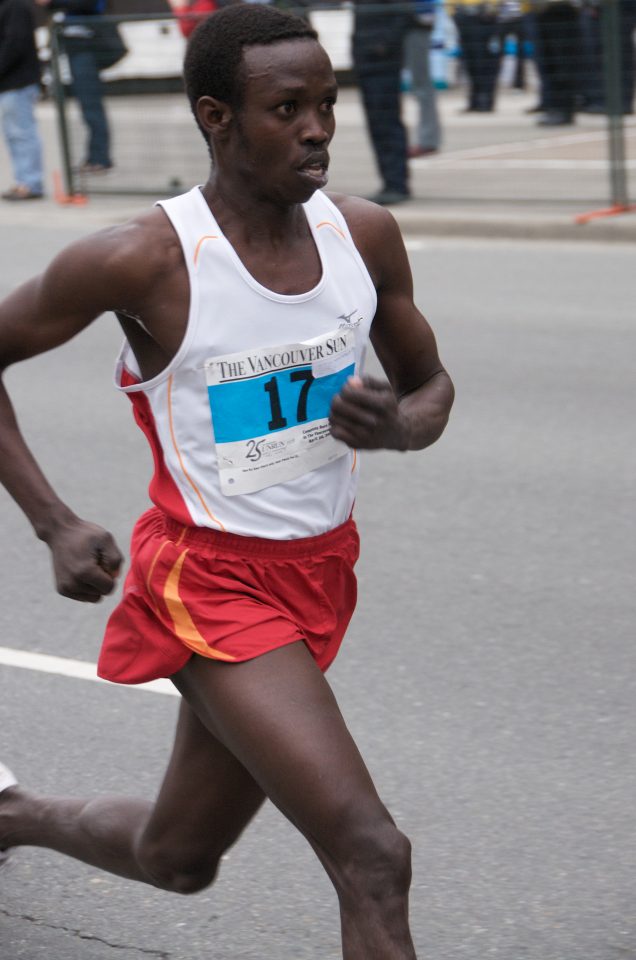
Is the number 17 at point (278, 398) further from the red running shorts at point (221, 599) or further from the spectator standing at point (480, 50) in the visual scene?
the spectator standing at point (480, 50)

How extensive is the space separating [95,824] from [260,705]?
78cm

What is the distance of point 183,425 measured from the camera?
2980 mm

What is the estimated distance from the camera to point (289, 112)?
2.88 meters

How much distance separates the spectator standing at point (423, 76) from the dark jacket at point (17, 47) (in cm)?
330

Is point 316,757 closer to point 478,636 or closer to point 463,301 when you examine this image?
point 478,636

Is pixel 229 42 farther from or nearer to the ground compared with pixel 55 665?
farther from the ground

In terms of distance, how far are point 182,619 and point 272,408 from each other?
40 cm

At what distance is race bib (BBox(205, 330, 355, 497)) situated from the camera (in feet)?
9.65

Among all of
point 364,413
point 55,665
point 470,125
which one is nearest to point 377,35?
point 470,125

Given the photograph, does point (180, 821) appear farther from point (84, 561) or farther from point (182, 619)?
point (84, 561)

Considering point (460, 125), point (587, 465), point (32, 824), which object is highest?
point (32, 824)

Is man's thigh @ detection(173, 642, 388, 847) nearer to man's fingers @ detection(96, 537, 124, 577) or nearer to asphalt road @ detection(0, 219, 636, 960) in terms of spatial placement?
man's fingers @ detection(96, 537, 124, 577)

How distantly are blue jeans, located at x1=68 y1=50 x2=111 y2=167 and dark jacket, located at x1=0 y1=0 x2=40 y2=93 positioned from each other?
0.38 meters

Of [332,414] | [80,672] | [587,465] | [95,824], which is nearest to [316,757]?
[332,414]
